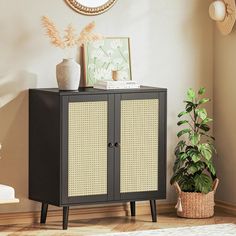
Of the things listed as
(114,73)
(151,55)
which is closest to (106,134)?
(114,73)

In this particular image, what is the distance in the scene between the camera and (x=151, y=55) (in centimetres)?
667

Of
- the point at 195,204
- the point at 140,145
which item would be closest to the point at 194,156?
the point at 195,204

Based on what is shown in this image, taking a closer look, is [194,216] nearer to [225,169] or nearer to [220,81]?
[225,169]

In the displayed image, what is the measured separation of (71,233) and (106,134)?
2.45ft

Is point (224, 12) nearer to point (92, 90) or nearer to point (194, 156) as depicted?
point (194, 156)

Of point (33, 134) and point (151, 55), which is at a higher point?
point (151, 55)

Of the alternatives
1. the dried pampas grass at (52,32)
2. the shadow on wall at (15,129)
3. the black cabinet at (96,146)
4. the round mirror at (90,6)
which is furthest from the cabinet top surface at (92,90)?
the round mirror at (90,6)

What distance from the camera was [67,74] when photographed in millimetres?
6020

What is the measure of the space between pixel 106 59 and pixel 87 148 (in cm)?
79

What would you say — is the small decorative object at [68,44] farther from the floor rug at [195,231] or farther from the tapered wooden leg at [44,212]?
the floor rug at [195,231]

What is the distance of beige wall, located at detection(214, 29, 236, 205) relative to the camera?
669 centimetres

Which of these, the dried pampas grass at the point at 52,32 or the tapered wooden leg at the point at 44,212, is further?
the tapered wooden leg at the point at 44,212

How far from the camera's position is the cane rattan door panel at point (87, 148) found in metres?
5.97

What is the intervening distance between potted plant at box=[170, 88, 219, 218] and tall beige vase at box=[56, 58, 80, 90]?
0.97 meters
